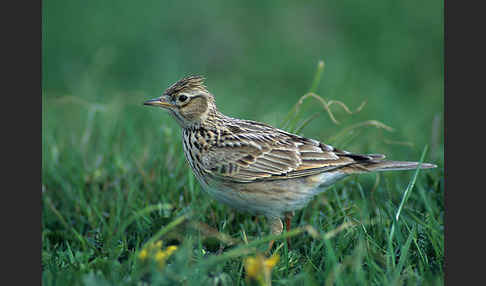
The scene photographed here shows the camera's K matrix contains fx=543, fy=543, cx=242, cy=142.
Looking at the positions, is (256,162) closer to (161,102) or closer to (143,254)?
(161,102)

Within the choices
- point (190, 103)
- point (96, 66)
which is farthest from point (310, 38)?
point (190, 103)

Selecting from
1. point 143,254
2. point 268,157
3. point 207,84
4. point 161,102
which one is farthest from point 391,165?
point 207,84

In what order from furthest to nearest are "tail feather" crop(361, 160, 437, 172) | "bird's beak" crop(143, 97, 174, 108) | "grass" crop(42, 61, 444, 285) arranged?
"bird's beak" crop(143, 97, 174, 108)
"tail feather" crop(361, 160, 437, 172)
"grass" crop(42, 61, 444, 285)

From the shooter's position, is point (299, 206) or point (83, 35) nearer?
point (299, 206)

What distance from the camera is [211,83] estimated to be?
9.88 m

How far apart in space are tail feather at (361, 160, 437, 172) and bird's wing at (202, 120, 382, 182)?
85mm

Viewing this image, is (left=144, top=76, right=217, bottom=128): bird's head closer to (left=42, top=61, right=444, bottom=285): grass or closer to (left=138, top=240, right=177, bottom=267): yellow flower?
(left=42, top=61, right=444, bottom=285): grass

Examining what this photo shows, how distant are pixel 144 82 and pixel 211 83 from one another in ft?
3.94

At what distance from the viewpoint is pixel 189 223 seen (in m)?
4.57

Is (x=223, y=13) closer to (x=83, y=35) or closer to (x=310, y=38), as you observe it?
(x=310, y=38)

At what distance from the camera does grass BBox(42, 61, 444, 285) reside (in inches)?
157

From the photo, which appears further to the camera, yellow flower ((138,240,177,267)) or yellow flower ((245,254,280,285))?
yellow flower ((138,240,177,267))

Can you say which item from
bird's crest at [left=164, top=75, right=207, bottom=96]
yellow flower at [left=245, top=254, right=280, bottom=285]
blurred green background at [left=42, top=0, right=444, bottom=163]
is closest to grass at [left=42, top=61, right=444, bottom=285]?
yellow flower at [left=245, top=254, right=280, bottom=285]

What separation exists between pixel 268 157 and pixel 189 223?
1.04 meters
